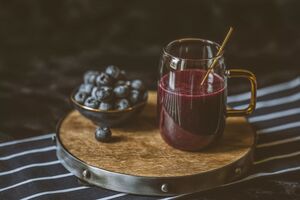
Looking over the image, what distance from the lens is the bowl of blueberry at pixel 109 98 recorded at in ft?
3.60

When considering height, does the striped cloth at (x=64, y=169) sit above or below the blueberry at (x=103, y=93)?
below

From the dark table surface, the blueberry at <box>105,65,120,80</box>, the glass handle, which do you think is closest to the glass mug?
the glass handle

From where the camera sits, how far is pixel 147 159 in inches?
40.9

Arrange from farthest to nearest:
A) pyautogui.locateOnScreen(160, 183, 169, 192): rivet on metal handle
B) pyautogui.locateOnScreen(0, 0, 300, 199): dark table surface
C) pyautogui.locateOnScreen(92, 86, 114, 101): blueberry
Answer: pyautogui.locateOnScreen(0, 0, 300, 199): dark table surface < pyautogui.locateOnScreen(92, 86, 114, 101): blueberry < pyautogui.locateOnScreen(160, 183, 169, 192): rivet on metal handle

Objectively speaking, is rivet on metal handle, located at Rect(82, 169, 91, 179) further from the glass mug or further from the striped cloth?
the glass mug

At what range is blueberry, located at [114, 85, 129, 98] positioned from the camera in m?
1.10

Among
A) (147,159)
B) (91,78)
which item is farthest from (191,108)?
(91,78)

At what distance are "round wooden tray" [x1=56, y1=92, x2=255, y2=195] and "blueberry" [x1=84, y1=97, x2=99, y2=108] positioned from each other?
59 millimetres

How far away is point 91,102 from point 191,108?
0.65ft

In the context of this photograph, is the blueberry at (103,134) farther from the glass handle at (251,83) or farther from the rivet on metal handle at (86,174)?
the glass handle at (251,83)

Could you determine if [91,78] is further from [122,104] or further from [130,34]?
[130,34]

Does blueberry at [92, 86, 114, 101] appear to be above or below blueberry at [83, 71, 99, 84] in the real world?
below

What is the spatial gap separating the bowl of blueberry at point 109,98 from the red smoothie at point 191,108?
0.24 feet

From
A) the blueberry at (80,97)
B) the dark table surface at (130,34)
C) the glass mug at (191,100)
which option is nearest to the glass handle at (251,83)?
the glass mug at (191,100)
